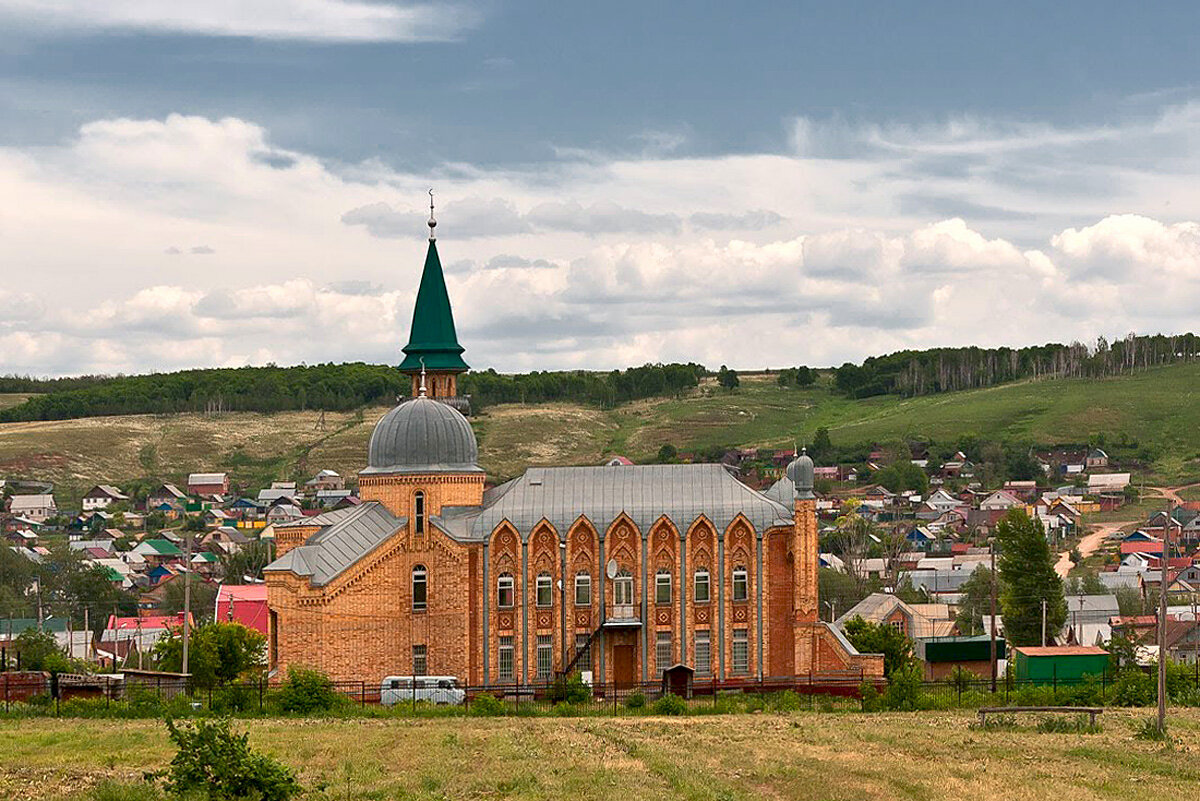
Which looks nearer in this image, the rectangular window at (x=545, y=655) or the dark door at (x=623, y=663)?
the rectangular window at (x=545, y=655)

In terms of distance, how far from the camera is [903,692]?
51531mm

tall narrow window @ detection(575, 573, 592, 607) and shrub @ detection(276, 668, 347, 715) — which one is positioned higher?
tall narrow window @ detection(575, 573, 592, 607)

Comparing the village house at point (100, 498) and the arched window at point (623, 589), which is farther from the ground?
the village house at point (100, 498)

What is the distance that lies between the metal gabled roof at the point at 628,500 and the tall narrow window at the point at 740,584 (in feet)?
5.76

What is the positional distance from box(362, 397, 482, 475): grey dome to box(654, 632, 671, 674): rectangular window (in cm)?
932

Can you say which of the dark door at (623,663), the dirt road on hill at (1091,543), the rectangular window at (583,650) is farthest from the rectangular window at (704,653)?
the dirt road on hill at (1091,543)

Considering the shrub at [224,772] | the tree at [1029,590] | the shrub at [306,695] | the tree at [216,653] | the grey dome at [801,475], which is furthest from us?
the tree at [1029,590]

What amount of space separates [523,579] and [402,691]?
8.28 metres

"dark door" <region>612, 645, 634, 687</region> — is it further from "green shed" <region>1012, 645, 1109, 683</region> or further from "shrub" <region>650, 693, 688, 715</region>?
"green shed" <region>1012, 645, 1109, 683</region>

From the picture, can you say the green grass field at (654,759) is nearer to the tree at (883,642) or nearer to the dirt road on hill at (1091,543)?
the tree at (883,642)

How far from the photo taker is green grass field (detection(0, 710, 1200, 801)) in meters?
34.3

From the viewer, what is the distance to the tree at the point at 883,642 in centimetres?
6425

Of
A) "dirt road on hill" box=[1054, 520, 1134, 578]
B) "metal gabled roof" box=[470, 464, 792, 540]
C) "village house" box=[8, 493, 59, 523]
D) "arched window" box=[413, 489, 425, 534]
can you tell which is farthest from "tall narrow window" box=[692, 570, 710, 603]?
"village house" box=[8, 493, 59, 523]

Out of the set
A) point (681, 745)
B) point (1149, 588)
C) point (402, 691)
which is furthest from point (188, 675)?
point (1149, 588)
